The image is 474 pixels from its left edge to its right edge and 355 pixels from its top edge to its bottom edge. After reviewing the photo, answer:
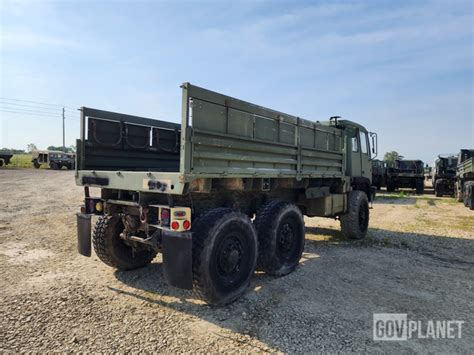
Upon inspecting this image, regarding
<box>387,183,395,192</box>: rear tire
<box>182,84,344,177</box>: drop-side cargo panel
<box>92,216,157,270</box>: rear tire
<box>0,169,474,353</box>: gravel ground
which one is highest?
<box>182,84,344,177</box>: drop-side cargo panel

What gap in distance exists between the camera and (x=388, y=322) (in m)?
3.64

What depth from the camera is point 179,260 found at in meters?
3.57

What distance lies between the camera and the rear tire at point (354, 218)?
24.9 feet

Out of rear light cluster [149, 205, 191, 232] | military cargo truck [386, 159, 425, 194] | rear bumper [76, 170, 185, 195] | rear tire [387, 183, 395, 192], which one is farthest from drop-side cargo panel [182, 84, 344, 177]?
rear tire [387, 183, 395, 192]

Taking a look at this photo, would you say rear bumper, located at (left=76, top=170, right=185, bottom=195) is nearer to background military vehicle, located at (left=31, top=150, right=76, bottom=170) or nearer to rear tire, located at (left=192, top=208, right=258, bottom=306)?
rear tire, located at (left=192, top=208, right=258, bottom=306)

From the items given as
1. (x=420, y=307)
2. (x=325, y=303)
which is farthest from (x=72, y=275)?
(x=420, y=307)

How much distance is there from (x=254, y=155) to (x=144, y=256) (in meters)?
2.42

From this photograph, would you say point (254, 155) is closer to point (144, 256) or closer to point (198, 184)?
point (198, 184)

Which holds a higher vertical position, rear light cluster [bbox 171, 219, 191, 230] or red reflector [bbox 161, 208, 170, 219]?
red reflector [bbox 161, 208, 170, 219]

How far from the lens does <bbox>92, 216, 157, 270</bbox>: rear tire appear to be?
15.9 feet

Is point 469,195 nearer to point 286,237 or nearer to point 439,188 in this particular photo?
point 439,188

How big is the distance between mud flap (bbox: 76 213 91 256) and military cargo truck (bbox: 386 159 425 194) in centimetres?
2089

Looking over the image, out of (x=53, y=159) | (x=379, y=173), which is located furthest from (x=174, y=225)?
(x=53, y=159)

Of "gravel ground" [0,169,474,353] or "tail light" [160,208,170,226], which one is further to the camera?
"tail light" [160,208,170,226]
